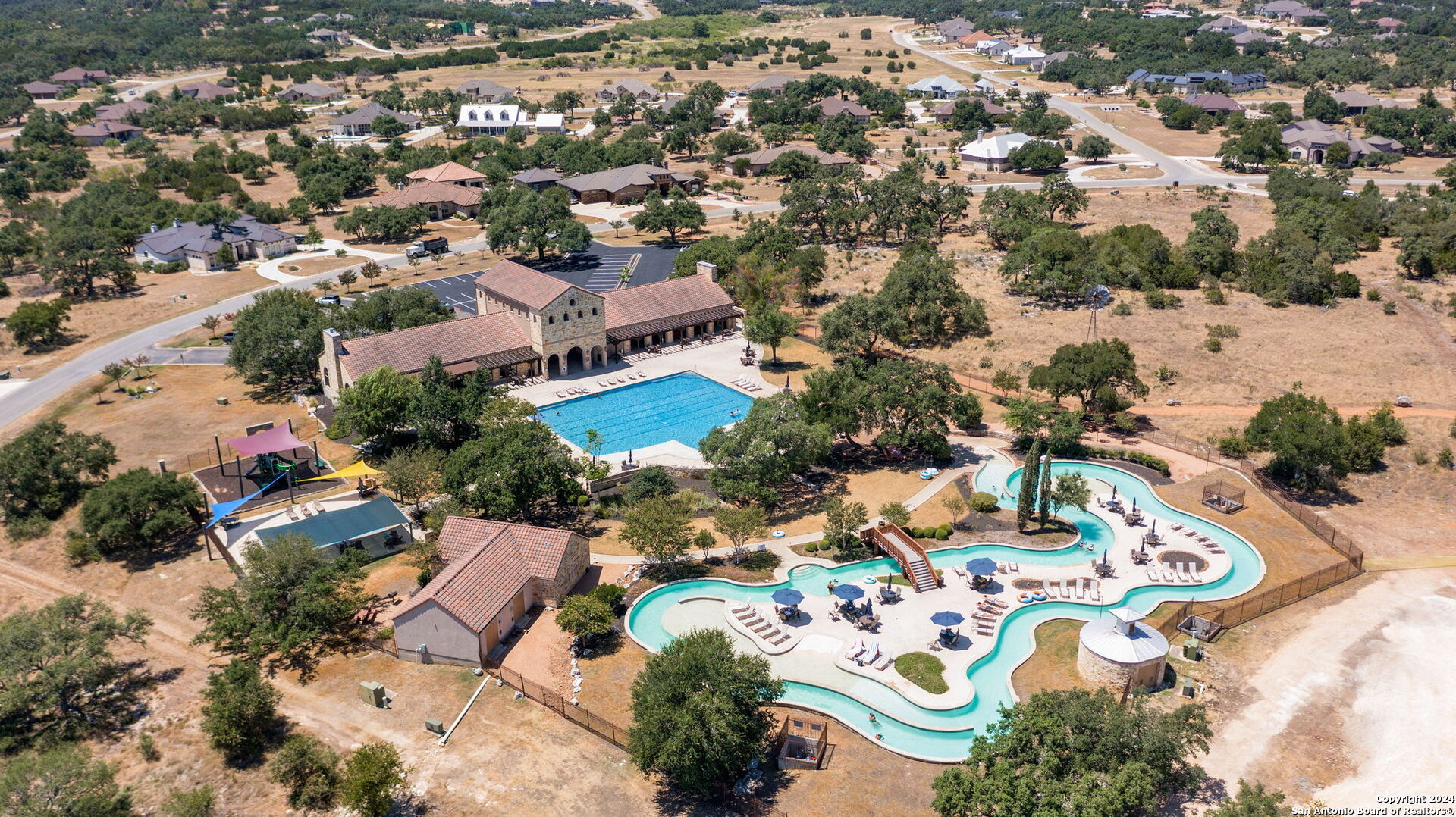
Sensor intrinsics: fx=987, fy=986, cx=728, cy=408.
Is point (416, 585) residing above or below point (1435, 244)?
below

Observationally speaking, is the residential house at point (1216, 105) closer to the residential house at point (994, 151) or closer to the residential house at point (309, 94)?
the residential house at point (994, 151)

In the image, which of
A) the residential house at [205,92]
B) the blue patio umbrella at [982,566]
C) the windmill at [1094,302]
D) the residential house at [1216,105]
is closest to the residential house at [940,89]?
the residential house at [1216,105]

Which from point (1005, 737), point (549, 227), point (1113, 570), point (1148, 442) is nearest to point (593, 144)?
point (549, 227)

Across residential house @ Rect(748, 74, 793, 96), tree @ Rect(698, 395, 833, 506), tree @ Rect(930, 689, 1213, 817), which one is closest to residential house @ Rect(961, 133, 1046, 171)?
residential house @ Rect(748, 74, 793, 96)

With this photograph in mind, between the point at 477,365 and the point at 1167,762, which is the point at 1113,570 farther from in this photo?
the point at 477,365

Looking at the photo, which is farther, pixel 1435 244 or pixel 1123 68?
pixel 1123 68

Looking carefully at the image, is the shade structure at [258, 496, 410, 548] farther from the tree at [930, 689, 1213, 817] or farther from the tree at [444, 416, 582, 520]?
the tree at [930, 689, 1213, 817]

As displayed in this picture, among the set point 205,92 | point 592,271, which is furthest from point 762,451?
point 205,92

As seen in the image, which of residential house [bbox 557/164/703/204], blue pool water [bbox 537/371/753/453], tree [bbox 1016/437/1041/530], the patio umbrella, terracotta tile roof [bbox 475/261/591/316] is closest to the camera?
the patio umbrella
